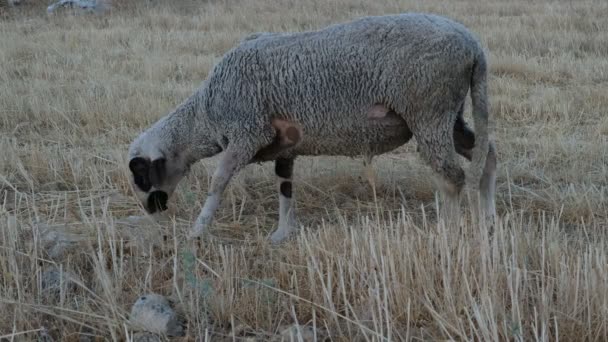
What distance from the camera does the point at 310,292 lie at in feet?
11.1

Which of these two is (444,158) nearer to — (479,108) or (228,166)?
(479,108)

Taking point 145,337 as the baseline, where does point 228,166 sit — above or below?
above

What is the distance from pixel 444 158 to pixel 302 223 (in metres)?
1.21

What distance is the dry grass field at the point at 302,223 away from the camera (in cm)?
309

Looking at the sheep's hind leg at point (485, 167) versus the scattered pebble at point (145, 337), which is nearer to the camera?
the scattered pebble at point (145, 337)

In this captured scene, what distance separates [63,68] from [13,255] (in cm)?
708

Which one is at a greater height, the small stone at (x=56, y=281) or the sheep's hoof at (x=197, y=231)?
the small stone at (x=56, y=281)

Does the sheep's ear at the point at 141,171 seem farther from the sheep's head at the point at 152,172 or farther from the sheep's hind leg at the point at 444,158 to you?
the sheep's hind leg at the point at 444,158

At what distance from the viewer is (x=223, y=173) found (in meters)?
4.85

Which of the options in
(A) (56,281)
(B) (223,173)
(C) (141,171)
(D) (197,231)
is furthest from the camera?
(C) (141,171)

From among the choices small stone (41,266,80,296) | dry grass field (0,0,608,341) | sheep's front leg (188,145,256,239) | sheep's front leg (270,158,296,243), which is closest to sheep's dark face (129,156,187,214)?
dry grass field (0,0,608,341)

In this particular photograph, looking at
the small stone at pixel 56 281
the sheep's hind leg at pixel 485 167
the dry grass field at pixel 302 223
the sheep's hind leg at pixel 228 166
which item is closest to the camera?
the dry grass field at pixel 302 223

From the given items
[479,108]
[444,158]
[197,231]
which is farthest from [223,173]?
[479,108]

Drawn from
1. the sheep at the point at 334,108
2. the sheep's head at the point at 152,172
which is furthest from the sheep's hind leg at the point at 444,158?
the sheep's head at the point at 152,172
